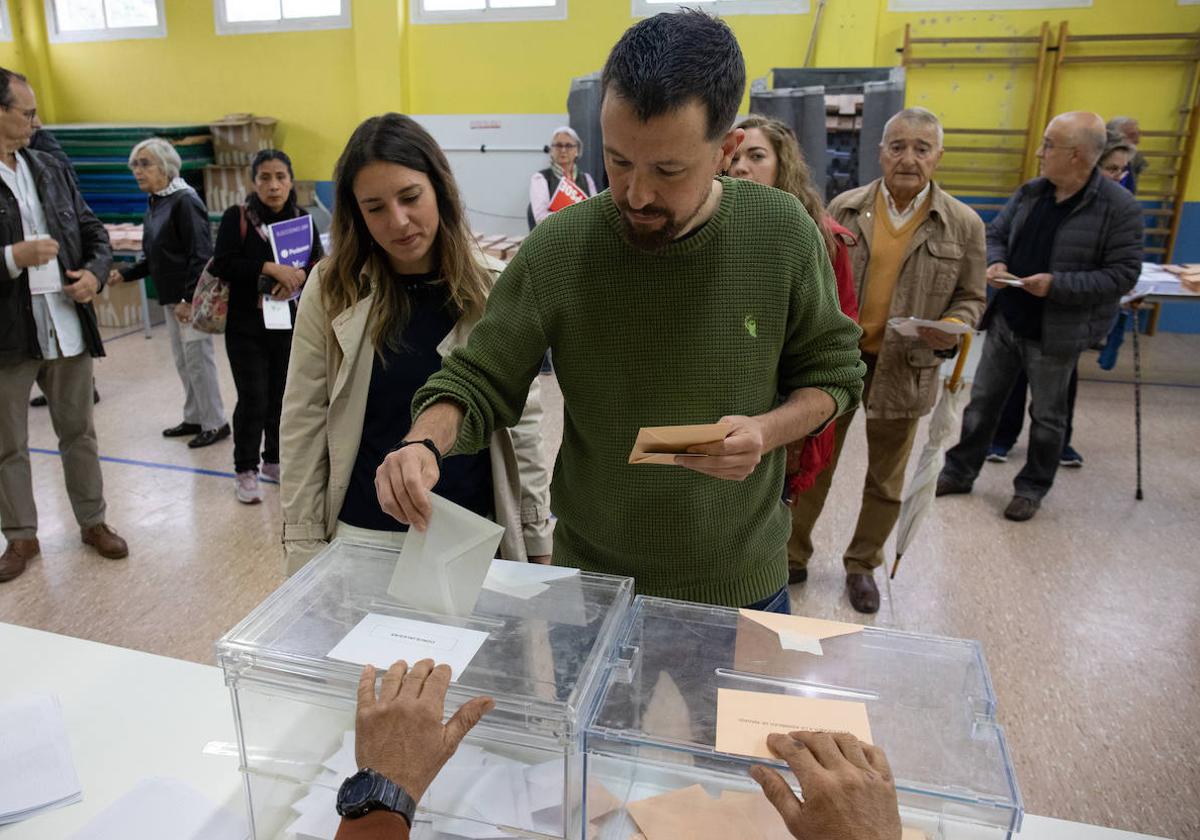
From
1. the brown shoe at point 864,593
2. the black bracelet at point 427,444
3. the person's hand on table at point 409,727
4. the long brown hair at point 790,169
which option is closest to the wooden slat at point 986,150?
the brown shoe at point 864,593

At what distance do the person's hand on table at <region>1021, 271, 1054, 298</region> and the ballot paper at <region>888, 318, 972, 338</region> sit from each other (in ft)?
3.67

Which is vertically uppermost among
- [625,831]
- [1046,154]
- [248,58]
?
[248,58]

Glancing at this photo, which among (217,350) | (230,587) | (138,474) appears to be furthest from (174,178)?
(217,350)

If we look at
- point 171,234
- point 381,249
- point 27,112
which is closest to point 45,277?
point 27,112

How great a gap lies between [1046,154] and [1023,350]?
884 mm

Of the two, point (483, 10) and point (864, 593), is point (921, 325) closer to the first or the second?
point (864, 593)

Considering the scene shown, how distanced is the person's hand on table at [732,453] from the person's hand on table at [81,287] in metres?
2.89

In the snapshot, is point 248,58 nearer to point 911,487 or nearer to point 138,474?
point 138,474

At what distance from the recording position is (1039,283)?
12.0ft

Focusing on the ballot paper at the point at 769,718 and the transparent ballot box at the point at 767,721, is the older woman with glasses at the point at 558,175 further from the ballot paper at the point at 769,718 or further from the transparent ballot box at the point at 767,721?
the ballot paper at the point at 769,718

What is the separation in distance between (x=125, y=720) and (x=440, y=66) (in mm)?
7851

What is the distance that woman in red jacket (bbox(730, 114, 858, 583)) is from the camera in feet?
7.83

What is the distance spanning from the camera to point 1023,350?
13.0 feet

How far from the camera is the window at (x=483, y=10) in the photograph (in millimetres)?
7754
